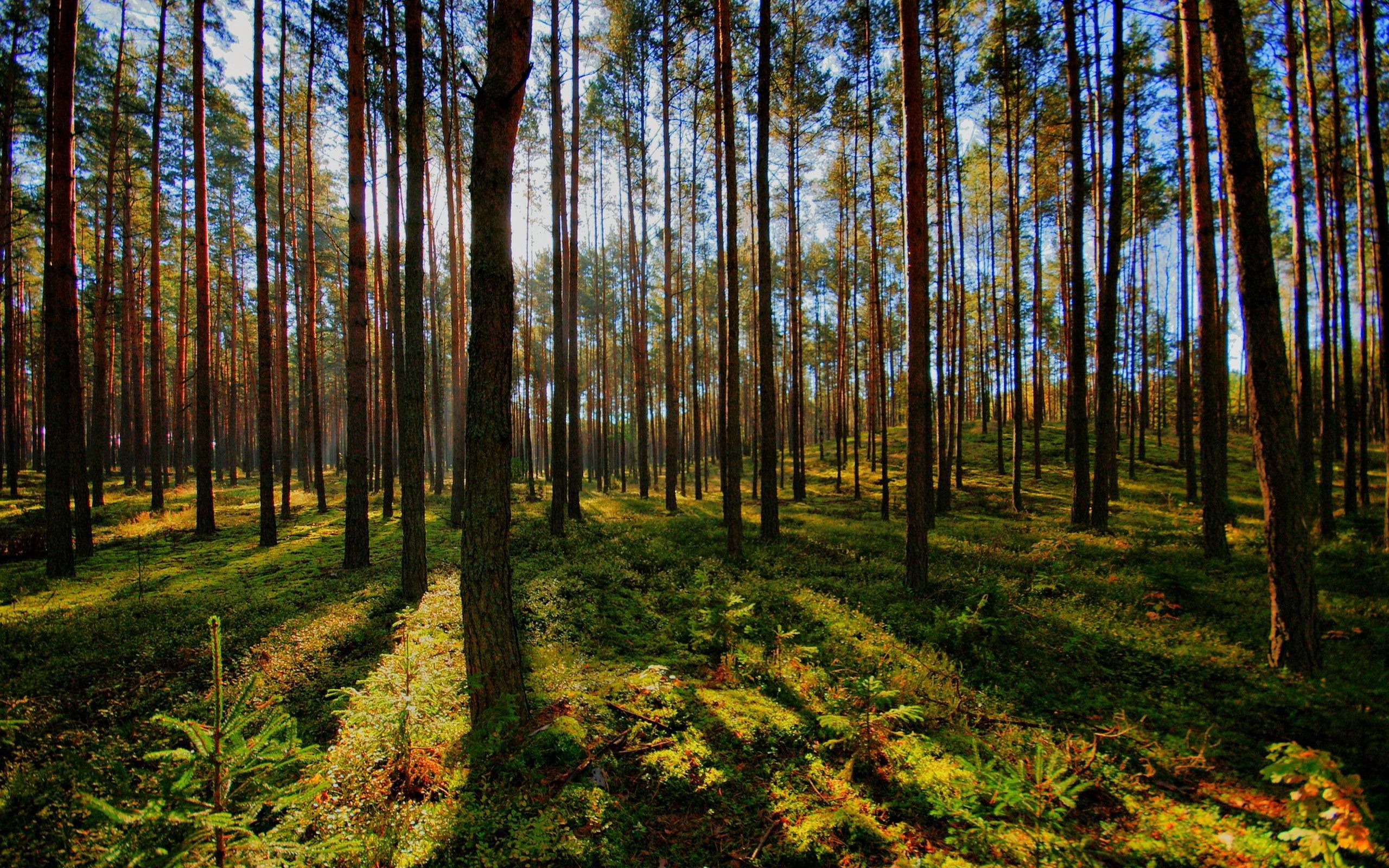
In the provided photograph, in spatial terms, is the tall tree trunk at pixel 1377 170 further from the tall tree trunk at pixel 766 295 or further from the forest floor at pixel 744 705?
the tall tree trunk at pixel 766 295

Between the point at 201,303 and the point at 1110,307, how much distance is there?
21839 millimetres

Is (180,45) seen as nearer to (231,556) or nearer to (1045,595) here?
(231,556)

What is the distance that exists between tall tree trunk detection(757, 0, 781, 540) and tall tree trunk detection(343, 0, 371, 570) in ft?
23.9

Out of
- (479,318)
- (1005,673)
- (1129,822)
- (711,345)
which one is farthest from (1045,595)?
(711,345)

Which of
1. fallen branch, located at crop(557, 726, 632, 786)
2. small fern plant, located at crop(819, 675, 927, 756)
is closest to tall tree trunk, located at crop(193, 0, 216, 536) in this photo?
fallen branch, located at crop(557, 726, 632, 786)

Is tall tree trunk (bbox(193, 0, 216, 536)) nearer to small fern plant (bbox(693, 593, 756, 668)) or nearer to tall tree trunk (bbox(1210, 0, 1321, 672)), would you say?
small fern plant (bbox(693, 593, 756, 668))

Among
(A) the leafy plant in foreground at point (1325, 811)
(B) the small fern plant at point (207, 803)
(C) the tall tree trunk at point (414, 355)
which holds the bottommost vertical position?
(A) the leafy plant in foreground at point (1325, 811)

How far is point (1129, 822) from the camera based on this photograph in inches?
136

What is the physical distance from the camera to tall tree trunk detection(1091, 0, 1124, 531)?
34.9 ft

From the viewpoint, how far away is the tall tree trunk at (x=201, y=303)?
11227 millimetres

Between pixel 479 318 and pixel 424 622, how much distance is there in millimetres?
4520

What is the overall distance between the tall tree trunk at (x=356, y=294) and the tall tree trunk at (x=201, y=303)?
558cm

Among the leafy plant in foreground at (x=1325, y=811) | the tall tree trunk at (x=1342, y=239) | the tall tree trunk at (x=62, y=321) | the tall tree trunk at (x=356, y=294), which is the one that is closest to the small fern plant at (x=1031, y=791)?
the leafy plant in foreground at (x=1325, y=811)

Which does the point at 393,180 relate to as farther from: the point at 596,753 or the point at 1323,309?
the point at 1323,309
